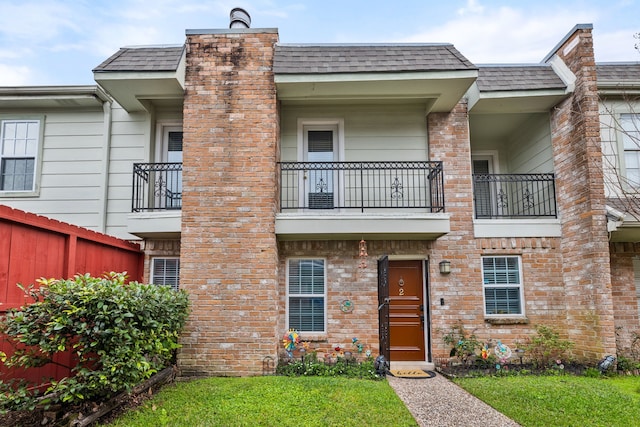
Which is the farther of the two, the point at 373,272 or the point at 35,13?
the point at 35,13

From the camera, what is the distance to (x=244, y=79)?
760 centimetres

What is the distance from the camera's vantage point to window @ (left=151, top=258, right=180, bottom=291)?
26.4ft

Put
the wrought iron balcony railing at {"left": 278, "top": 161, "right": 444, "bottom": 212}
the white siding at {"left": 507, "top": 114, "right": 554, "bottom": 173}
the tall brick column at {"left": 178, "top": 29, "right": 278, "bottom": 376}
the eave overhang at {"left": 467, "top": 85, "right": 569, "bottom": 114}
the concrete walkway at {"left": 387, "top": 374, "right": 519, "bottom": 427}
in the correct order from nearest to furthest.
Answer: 1. the concrete walkway at {"left": 387, "top": 374, "right": 519, "bottom": 427}
2. the tall brick column at {"left": 178, "top": 29, "right": 278, "bottom": 376}
3. the eave overhang at {"left": 467, "top": 85, "right": 569, "bottom": 114}
4. the wrought iron balcony railing at {"left": 278, "top": 161, "right": 444, "bottom": 212}
5. the white siding at {"left": 507, "top": 114, "right": 554, "bottom": 173}

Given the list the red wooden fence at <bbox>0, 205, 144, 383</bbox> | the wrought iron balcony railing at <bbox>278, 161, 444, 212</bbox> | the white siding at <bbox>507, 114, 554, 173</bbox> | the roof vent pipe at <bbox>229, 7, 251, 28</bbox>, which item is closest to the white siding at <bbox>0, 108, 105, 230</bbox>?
the red wooden fence at <bbox>0, 205, 144, 383</bbox>

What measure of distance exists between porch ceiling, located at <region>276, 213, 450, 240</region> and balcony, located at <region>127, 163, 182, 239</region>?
6.92 feet

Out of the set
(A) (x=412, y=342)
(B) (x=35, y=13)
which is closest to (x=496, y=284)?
(A) (x=412, y=342)

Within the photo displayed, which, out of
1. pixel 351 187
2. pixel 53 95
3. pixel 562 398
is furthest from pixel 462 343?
pixel 53 95

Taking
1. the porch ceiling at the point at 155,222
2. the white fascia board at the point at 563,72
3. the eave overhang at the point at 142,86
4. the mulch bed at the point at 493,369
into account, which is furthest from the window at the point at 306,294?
the white fascia board at the point at 563,72

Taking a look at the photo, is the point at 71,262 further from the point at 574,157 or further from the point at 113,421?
the point at 574,157

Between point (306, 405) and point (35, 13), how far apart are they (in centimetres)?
1393

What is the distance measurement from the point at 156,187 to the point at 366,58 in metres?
5.06

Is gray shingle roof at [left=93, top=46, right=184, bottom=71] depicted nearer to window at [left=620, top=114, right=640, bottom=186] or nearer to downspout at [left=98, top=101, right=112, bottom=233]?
downspout at [left=98, top=101, right=112, bottom=233]

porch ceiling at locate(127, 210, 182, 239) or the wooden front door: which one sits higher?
porch ceiling at locate(127, 210, 182, 239)

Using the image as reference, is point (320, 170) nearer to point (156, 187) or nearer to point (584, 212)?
point (156, 187)
